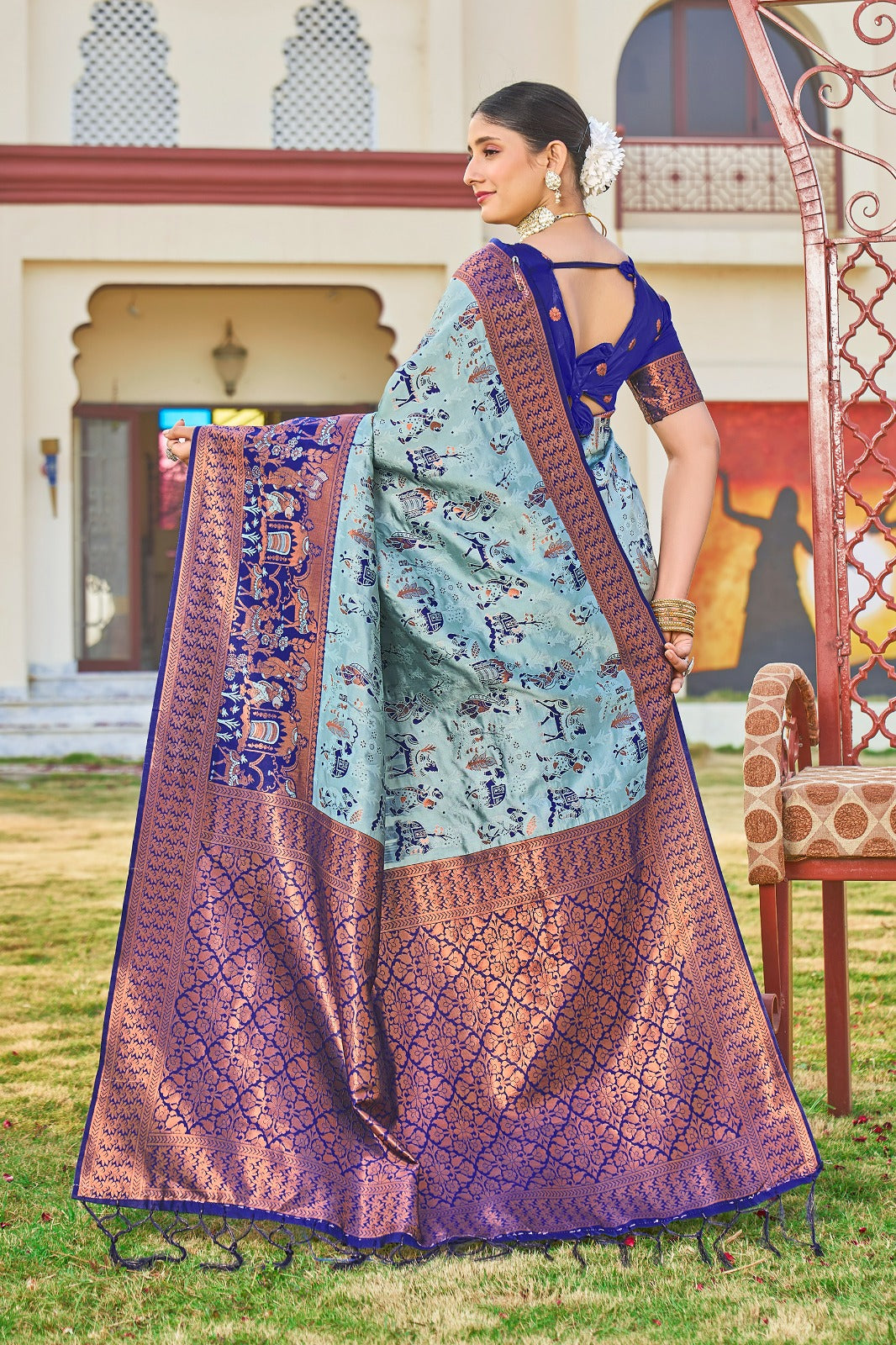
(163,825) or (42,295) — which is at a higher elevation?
(42,295)

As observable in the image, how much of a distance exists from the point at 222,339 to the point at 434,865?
9.37m

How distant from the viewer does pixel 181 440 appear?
2.19 m

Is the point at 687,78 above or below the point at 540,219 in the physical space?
above

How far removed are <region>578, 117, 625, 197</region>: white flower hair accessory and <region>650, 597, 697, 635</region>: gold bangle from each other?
63 cm

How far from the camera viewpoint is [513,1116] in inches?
77.9

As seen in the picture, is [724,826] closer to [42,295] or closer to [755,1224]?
[755,1224]

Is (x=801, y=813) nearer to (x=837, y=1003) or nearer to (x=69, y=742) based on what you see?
(x=837, y=1003)

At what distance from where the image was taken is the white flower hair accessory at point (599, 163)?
219 centimetres

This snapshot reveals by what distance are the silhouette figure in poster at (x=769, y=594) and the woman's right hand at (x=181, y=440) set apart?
27.3ft

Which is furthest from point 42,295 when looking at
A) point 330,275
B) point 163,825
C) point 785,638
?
point 163,825

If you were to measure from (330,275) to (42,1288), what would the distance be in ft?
28.7

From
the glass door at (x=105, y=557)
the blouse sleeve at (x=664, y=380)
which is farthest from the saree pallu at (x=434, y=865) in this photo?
the glass door at (x=105, y=557)

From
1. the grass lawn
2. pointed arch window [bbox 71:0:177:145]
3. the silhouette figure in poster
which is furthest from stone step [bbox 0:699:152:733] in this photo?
the grass lawn

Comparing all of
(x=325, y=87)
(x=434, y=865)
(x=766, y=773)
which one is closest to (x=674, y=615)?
(x=766, y=773)
